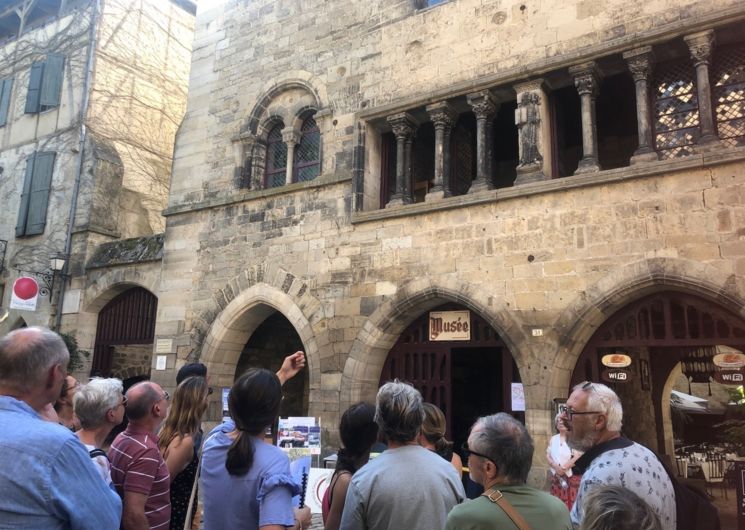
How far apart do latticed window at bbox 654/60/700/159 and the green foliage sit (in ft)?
35.6

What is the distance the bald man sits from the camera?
2.65 meters

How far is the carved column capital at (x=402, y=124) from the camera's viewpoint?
888cm

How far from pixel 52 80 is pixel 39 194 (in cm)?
276

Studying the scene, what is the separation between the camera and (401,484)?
2.36m

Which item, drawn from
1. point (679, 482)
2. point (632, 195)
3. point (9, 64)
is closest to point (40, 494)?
point (679, 482)

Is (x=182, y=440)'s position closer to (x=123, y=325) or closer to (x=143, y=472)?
(x=143, y=472)

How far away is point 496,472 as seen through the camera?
217 centimetres

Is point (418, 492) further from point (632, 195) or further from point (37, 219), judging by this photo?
point (37, 219)

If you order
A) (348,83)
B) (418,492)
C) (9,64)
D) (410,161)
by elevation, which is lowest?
(418,492)

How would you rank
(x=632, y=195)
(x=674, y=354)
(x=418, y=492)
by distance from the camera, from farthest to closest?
(x=674, y=354), (x=632, y=195), (x=418, y=492)

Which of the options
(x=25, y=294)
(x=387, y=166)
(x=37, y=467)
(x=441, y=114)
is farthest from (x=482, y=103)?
(x=25, y=294)

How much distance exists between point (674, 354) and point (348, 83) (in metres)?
8.54

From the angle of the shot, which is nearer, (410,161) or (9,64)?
(410,161)

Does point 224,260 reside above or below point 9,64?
below
